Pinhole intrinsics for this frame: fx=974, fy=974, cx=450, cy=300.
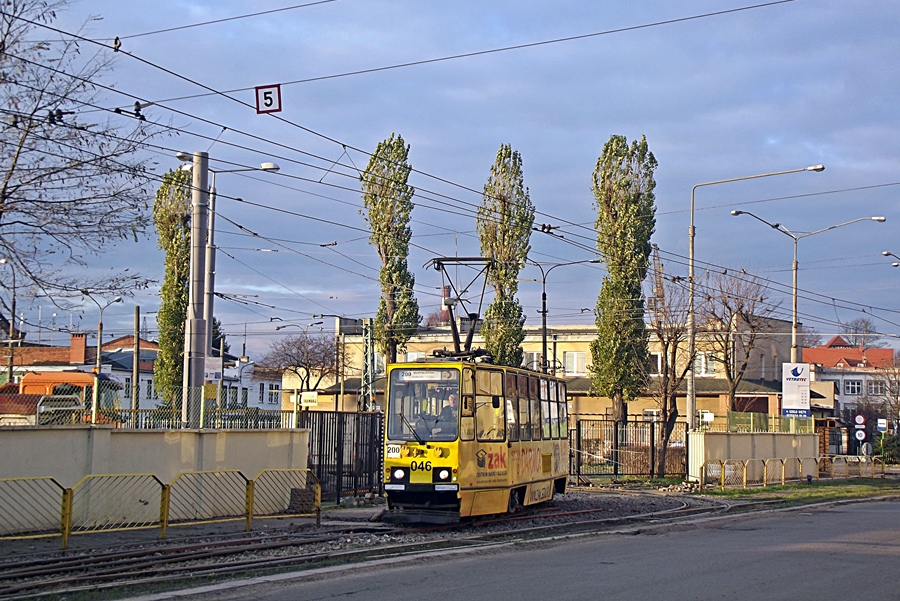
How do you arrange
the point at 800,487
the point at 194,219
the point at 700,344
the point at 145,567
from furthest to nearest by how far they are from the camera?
the point at 700,344
the point at 800,487
the point at 194,219
the point at 145,567

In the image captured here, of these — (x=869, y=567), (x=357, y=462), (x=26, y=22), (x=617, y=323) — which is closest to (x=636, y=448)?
(x=617, y=323)

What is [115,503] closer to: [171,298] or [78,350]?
[171,298]

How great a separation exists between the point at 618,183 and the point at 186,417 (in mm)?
29933

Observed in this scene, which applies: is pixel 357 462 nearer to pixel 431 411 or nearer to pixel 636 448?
pixel 431 411

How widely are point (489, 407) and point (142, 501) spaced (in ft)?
21.4

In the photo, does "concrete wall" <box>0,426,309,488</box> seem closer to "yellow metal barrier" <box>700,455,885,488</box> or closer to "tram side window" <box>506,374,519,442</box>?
"tram side window" <box>506,374,519,442</box>

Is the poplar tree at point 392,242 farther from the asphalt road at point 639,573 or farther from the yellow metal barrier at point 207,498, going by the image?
the asphalt road at point 639,573

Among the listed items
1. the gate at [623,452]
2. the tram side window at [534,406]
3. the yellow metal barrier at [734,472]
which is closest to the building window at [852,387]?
the gate at [623,452]

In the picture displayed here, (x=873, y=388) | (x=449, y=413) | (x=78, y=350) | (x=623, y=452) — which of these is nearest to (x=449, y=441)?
(x=449, y=413)

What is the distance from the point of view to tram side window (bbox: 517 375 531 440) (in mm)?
19828

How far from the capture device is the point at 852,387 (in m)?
103

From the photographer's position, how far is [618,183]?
45031mm

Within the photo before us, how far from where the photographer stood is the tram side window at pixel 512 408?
62.7 ft

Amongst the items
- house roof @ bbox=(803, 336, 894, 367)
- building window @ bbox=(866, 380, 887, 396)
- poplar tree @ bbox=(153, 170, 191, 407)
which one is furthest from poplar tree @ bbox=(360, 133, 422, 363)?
house roof @ bbox=(803, 336, 894, 367)
